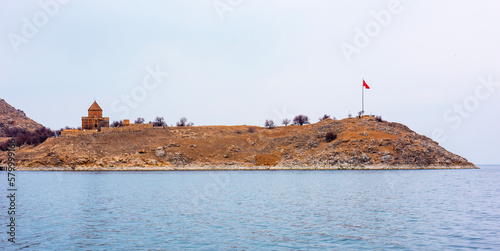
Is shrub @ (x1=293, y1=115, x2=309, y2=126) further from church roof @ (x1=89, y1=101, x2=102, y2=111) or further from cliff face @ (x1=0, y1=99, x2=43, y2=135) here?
cliff face @ (x1=0, y1=99, x2=43, y2=135)

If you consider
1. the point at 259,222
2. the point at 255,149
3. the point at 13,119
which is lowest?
the point at 259,222

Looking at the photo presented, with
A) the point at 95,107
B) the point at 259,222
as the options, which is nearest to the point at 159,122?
the point at 95,107

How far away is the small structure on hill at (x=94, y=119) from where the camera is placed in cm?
13375

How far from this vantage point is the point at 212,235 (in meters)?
22.6

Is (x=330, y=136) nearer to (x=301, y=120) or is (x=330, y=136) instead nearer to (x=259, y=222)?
(x=301, y=120)

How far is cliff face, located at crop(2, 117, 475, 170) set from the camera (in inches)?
4008

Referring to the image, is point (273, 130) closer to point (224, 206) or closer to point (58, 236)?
point (224, 206)

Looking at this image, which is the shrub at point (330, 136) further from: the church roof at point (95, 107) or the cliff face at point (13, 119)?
the cliff face at point (13, 119)

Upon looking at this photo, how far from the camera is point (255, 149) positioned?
396ft

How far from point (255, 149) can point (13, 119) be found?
358ft

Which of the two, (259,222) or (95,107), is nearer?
(259,222)

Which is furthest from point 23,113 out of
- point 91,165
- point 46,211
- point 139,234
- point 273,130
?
point 139,234

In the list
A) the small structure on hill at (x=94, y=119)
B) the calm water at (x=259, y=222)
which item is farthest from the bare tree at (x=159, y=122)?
the calm water at (x=259, y=222)

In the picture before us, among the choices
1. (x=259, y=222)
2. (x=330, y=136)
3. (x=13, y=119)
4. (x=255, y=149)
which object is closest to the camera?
(x=259, y=222)
